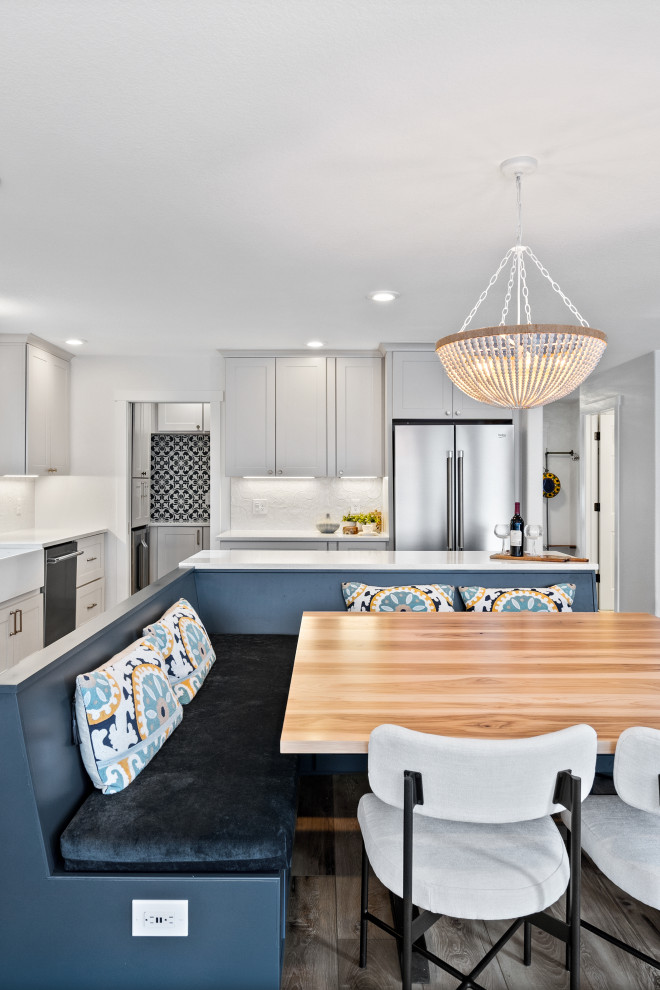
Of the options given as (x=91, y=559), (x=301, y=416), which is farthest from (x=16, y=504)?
(x=301, y=416)

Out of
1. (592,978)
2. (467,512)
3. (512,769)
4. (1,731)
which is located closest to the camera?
(512,769)

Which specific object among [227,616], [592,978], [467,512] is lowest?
[592,978]

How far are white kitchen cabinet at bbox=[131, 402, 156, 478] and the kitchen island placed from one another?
2.89m

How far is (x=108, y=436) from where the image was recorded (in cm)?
A: 559

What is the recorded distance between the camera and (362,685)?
69.7 inches

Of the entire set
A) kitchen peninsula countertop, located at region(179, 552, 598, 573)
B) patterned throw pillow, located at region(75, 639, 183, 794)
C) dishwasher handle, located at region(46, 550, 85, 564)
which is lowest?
patterned throw pillow, located at region(75, 639, 183, 794)

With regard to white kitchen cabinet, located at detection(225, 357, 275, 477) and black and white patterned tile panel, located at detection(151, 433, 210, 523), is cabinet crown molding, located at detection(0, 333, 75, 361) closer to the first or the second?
Result: white kitchen cabinet, located at detection(225, 357, 275, 477)

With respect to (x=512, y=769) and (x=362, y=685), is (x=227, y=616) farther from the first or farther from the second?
(x=512, y=769)

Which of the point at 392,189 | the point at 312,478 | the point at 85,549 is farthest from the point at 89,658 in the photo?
the point at 312,478

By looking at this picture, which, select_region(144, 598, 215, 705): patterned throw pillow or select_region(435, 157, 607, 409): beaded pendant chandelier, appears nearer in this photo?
select_region(435, 157, 607, 409): beaded pendant chandelier

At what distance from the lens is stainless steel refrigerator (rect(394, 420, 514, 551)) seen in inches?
197

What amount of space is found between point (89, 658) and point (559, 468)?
25.1ft

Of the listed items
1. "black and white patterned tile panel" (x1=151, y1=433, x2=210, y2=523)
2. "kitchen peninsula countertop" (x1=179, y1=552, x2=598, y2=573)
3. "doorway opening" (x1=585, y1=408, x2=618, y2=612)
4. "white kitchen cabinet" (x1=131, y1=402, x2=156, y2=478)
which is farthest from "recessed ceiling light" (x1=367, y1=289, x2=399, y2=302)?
"black and white patterned tile panel" (x1=151, y1=433, x2=210, y2=523)

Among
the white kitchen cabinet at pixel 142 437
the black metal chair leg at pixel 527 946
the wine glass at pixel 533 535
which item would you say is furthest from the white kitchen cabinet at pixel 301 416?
the black metal chair leg at pixel 527 946
